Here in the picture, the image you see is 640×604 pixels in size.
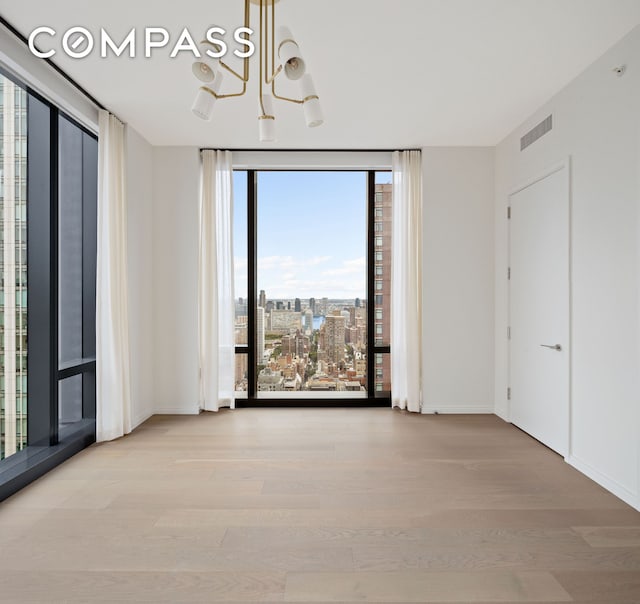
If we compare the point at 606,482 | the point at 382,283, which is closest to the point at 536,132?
the point at 382,283

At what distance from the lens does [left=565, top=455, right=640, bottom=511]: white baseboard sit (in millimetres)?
2571

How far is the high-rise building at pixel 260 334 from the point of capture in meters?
4.93

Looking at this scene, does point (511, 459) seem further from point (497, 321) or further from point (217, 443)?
point (217, 443)

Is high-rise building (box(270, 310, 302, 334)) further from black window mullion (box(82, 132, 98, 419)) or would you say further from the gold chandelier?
the gold chandelier

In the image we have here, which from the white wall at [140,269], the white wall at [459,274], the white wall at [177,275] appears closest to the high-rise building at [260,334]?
the white wall at [177,275]

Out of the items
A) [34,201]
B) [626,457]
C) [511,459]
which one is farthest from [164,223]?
[626,457]

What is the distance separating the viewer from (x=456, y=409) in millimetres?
4648

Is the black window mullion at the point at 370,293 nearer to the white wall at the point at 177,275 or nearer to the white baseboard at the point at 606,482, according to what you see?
the white wall at the point at 177,275

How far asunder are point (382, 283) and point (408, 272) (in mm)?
374

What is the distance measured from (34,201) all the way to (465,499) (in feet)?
11.8

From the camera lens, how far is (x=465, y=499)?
265 cm

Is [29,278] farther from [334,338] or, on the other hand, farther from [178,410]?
[334,338]

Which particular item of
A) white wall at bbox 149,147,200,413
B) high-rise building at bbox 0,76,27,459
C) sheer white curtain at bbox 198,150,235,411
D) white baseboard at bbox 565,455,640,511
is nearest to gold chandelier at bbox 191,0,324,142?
high-rise building at bbox 0,76,27,459

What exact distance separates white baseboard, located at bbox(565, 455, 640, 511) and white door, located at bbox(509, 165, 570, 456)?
179mm
